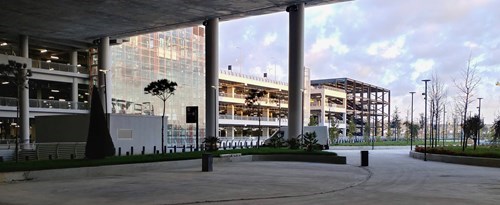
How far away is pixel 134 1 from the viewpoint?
135 feet

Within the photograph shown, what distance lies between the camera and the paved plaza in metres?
12.7

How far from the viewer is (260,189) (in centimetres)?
1498

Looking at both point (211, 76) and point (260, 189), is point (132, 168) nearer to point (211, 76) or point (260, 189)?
point (260, 189)

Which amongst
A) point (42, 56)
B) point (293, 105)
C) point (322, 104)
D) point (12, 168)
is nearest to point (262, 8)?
point (293, 105)

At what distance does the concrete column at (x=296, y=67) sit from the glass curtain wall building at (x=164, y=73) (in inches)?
935

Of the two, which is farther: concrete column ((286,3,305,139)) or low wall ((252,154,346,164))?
concrete column ((286,3,305,139))

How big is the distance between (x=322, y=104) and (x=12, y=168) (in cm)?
10105

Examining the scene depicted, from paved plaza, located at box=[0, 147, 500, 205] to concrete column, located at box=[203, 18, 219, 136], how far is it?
28218 millimetres

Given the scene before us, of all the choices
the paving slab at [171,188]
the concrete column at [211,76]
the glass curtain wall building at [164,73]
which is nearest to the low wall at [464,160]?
the paving slab at [171,188]

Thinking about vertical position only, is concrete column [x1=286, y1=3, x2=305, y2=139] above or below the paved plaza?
above

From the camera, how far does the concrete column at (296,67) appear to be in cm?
4306

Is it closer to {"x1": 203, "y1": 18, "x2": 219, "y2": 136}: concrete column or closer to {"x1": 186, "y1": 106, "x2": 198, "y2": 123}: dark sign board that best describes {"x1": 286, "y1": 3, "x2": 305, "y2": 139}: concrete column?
{"x1": 203, "y1": 18, "x2": 219, "y2": 136}: concrete column

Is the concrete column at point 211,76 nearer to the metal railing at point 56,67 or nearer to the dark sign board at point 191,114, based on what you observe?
the dark sign board at point 191,114

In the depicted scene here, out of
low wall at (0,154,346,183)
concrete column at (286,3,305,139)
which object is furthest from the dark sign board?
concrete column at (286,3,305,139)
